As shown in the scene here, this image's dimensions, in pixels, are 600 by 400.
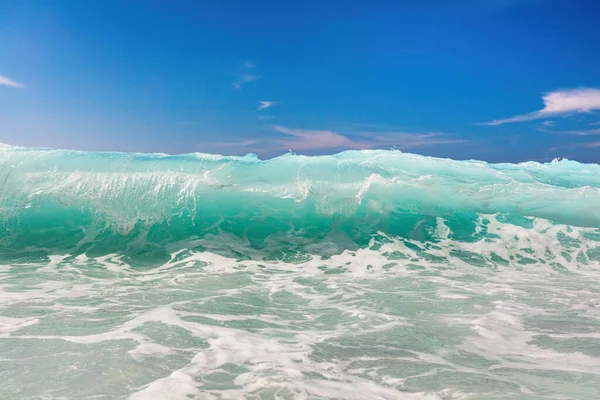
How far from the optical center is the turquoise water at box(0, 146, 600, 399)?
16.9 feet

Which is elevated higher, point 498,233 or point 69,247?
point 498,233

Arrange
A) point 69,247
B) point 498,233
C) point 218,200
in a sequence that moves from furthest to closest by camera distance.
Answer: point 218,200 < point 498,233 < point 69,247

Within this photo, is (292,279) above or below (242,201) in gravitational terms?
below

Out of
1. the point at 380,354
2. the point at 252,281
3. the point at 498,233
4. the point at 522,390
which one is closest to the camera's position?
the point at 522,390

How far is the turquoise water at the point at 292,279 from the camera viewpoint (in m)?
5.16

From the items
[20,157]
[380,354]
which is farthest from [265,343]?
[20,157]

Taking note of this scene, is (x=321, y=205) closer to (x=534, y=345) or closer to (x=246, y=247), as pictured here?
(x=246, y=247)

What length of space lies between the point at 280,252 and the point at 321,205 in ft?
12.5

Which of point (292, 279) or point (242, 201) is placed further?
point (242, 201)

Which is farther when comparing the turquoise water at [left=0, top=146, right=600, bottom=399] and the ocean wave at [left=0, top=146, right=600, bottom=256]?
the ocean wave at [left=0, top=146, right=600, bottom=256]

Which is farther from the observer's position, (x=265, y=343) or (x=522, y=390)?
(x=265, y=343)

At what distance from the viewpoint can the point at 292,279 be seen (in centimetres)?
1128

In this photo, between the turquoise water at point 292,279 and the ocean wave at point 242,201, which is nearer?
the turquoise water at point 292,279

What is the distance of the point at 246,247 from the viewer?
14.6 meters
